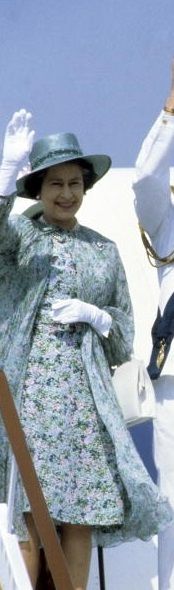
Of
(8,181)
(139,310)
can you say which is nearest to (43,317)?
(8,181)

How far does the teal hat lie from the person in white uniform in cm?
12

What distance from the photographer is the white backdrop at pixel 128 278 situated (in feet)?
18.2

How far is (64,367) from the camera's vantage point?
4344mm

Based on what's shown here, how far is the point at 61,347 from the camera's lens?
436cm

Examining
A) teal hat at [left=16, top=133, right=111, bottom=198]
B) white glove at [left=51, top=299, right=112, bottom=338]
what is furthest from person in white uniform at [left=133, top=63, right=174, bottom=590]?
white glove at [left=51, top=299, right=112, bottom=338]

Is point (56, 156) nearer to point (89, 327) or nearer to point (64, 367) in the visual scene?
point (89, 327)

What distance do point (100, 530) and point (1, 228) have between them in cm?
85

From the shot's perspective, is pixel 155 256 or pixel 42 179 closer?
pixel 42 179

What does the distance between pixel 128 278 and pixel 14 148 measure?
6.93 feet

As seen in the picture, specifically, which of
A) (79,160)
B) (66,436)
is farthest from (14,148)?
(66,436)

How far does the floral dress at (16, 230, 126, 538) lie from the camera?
4285 mm

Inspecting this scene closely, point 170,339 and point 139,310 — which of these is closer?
point 170,339

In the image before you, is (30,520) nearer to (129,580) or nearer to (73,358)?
(73,358)

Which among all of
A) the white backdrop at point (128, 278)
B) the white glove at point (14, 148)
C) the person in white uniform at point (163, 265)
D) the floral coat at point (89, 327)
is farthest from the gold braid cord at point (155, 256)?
the white backdrop at point (128, 278)
